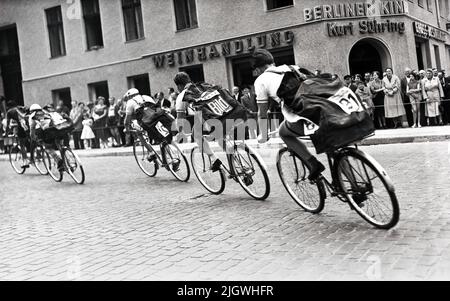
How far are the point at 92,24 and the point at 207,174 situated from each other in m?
19.7

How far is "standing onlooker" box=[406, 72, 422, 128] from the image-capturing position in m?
Result: 16.7

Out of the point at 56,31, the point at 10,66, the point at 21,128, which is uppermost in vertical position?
the point at 56,31

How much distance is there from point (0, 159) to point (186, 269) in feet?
56.6

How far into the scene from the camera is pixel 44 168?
44.9 feet

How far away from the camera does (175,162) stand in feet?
33.0

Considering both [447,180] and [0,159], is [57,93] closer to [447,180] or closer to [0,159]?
[0,159]

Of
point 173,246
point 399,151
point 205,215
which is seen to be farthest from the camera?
point 399,151

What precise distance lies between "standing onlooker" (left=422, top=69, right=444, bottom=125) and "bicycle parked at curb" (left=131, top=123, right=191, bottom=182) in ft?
29.4

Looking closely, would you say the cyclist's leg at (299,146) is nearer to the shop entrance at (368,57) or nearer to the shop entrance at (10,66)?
the shop entrance at (368,57)

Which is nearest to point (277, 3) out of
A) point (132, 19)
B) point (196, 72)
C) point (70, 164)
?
point (196, 72)

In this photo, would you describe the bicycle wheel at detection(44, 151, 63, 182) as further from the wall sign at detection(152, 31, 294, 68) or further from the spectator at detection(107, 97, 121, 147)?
the wall sign at detection(152, 31, 294, 68)

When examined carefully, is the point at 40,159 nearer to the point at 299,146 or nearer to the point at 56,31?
the point at 299,146

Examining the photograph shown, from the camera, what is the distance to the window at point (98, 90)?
27105 millimetres
